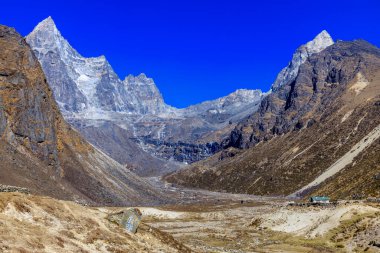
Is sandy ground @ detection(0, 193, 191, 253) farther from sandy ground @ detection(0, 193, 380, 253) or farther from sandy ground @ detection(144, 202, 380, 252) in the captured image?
sandy ground @ detection(144, 202, 380, 252)

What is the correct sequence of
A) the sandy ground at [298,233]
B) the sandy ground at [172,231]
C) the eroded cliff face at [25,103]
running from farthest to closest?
1. the eroded cliff face at [25,103]
2. the sandy ground at [298,233]
3. the sandy ground at [172,231]

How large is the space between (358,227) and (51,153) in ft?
394

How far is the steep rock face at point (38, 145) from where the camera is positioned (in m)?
142

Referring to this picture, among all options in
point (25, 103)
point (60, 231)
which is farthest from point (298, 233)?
point (25, 103)

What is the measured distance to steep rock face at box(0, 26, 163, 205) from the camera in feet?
466

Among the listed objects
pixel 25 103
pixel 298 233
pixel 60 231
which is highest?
pixel 25 103

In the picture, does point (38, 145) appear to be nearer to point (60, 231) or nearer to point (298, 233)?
point (298, 233)

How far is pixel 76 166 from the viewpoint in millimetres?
173250

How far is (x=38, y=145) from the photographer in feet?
529

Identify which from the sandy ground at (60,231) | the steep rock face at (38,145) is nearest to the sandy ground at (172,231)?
the sandy ground at (60,231)

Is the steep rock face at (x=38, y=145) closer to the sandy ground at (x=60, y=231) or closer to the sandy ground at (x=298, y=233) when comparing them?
the sandy ground at (x=298, y=233)

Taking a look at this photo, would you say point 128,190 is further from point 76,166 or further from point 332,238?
point 332,238

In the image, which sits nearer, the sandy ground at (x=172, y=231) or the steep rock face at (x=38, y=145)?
the sandy ground at (x=172, y=231)

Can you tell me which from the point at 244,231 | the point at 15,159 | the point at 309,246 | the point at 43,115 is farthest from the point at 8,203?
the point at 43,115
